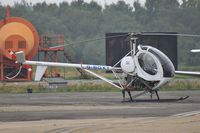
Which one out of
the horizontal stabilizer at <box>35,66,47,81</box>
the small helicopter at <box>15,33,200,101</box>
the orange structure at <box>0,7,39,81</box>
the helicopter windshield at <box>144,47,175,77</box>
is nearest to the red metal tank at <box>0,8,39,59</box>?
the orange structure at <box>0,7,39,81</box>

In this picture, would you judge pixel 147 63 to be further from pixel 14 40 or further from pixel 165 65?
pixel 14 40

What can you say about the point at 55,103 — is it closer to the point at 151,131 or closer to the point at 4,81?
the point at 151,131

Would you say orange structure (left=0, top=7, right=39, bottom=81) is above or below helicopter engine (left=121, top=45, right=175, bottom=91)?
above

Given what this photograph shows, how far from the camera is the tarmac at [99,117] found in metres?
19.2

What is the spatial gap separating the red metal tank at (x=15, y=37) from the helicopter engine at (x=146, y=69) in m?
24.8

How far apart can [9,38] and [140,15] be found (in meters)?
71.5

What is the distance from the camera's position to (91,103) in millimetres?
30516

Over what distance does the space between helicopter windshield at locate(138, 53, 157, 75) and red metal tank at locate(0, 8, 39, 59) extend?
24893 mm

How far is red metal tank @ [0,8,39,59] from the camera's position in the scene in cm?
5703

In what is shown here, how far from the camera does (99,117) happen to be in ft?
75.5

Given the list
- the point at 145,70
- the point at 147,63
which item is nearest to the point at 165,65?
the point at 147,63

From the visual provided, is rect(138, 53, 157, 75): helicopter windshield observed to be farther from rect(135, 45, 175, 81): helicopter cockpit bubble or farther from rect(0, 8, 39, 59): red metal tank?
rect(0, 8, 39, 59): red metal tank

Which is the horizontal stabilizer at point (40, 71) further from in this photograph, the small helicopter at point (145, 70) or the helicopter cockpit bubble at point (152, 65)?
the helicopter cockpit bubble at point (152, 65)

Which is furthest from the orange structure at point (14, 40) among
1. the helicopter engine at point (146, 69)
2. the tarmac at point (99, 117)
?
the tarmac at point (99, 117)
